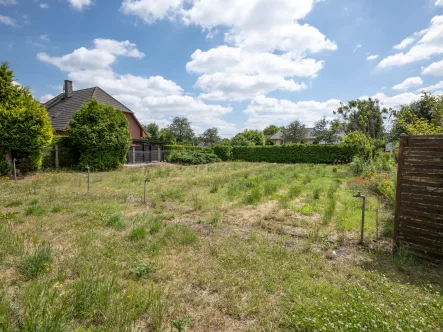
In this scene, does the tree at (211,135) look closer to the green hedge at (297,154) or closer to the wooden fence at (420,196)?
the green hedge at (297,154)

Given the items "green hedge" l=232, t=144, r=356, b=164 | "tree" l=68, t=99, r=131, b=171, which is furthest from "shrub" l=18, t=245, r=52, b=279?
"green hedge" l=232, t=144, r=356, b=164

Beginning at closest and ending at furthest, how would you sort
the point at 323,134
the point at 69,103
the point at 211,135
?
the point at 69,103
the point at 323,134
the point at 211,135

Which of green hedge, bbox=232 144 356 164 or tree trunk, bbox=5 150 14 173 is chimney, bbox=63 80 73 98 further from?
green hedge, bbox=232 144 356 164

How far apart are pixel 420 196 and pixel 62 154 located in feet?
63.0

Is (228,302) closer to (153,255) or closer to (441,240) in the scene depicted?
(153,255)

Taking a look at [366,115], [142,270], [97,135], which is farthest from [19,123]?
[366,115]

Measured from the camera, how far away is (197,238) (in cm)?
496

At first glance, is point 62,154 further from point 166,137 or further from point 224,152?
point 166,137

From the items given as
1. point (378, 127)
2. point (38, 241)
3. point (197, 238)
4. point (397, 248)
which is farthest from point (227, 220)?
point (378, 127)

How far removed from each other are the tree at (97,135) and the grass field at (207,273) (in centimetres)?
978

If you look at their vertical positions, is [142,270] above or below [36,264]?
below

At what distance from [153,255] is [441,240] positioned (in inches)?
191

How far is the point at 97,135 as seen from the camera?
16.2 meters

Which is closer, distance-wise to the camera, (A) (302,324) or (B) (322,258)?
(A) (302,324)
